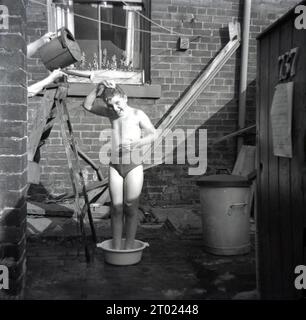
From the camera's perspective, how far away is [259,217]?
340cm

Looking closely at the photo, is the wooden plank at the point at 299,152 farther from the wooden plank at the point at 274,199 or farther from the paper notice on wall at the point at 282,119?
the wooden plank at the point at 274,199

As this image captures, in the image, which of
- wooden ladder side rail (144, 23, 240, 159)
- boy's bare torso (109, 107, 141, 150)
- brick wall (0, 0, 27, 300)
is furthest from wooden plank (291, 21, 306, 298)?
wooden ladder side rail (144, 23, 240, 159)

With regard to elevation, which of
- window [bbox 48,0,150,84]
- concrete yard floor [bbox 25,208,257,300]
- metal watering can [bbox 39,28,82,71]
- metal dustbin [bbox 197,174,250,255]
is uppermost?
window [bbox 48,0,150,84]

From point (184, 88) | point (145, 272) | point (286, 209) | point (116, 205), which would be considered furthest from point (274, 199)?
point (184, 88)

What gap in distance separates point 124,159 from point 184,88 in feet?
8.88

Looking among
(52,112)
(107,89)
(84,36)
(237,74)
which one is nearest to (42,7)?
(84,36)

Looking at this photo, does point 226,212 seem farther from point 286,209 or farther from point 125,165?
point 286,209

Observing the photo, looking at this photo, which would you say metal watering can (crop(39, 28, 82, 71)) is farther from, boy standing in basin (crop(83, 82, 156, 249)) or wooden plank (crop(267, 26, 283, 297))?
wooden plank (crop(267, 26, 283, 297))

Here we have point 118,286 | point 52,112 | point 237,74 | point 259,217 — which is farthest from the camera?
point 237,74

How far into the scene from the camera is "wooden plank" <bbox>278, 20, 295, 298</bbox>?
2840 millimetres

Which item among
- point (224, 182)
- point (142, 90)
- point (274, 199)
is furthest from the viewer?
point (142, 90)

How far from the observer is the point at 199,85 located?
691 cm

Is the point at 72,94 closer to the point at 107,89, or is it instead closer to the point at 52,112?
the point at 52,112
